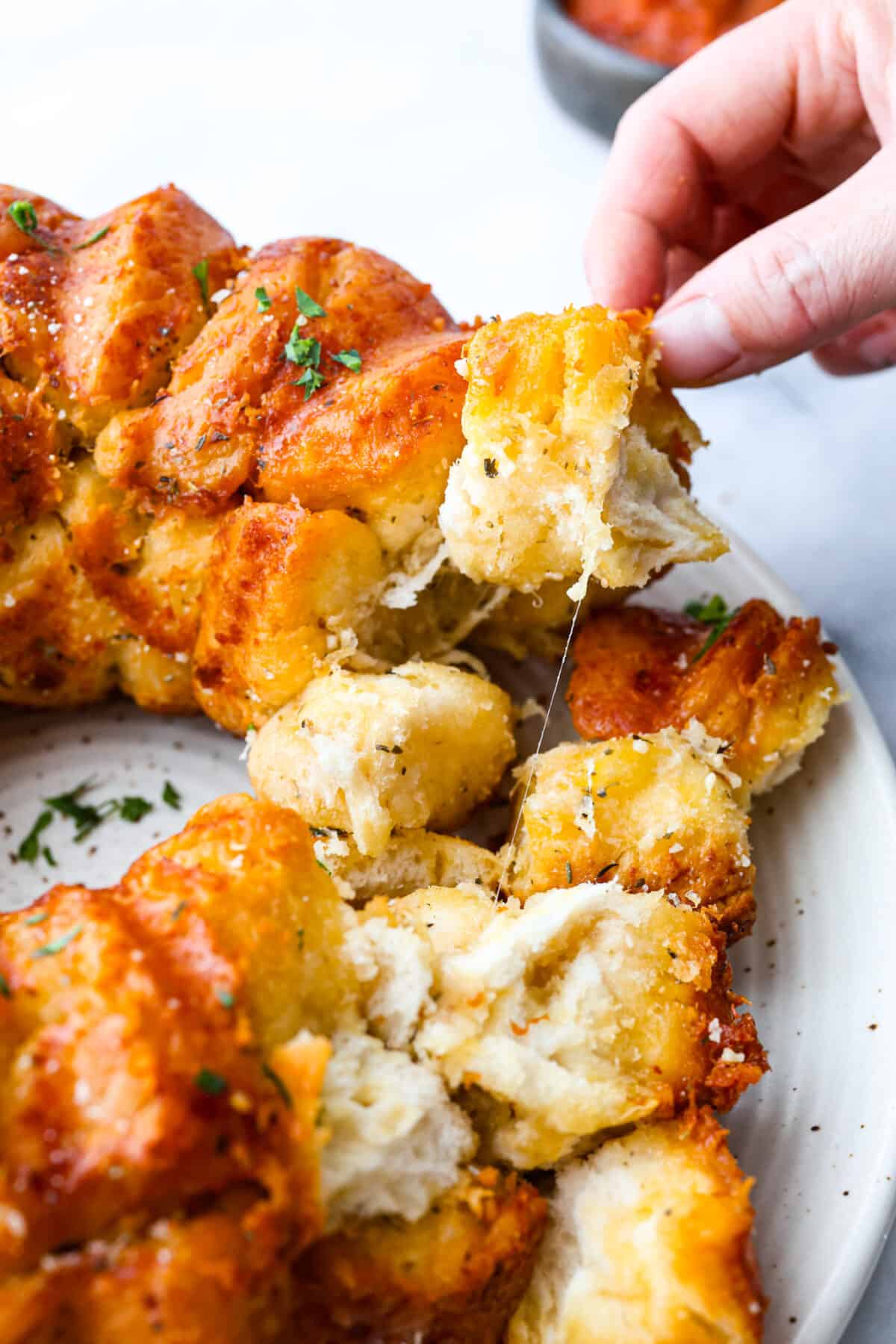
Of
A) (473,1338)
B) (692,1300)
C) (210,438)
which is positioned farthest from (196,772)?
(692,1300)

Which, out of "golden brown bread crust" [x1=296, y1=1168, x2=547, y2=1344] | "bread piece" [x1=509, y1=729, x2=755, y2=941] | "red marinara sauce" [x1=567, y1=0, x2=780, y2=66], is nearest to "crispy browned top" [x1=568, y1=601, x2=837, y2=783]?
"bread piece" [x1=509, y1=729, x2=755, y2=941]

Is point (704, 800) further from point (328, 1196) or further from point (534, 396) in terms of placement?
point (328, 1196)

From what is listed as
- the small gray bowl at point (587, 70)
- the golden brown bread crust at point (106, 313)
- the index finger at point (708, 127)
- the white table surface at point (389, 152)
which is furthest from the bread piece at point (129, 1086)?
the small gray bowl at point (587, 70)

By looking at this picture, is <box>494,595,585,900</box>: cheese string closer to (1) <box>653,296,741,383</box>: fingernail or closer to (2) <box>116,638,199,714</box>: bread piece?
(1) <box>653,296,741,383</box>: fingernail

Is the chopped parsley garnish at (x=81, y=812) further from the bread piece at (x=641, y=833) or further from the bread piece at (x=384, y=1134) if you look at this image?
the bread piece at (x=384, y=1134)

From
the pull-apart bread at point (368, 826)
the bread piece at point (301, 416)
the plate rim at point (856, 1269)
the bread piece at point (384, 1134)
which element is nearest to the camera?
the pull-apart bread at point (368, 826)
